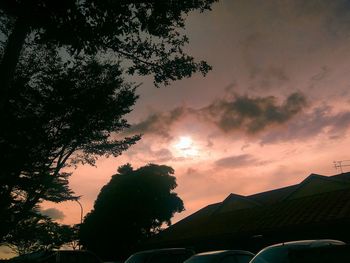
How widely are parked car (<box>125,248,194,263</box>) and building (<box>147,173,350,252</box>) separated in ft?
18.4

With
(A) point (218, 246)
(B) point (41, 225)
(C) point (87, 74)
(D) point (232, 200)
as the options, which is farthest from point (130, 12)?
(D) point (232, 200)

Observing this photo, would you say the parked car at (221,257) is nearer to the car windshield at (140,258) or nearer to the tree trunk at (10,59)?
the car windshield at (140,258)

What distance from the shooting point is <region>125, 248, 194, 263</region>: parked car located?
11.2 m

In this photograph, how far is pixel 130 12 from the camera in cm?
1159

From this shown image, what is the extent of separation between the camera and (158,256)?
37.4ft

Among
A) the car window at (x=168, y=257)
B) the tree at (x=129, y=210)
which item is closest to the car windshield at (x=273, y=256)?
the car window at (x=168, y=257)

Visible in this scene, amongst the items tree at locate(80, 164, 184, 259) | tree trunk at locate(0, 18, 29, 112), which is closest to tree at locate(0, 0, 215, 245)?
tree trunk at locate(0, 18, 29, 112)

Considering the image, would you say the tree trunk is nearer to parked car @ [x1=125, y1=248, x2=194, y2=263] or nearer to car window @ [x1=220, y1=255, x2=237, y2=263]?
parked car @ [x1=125, y1=248, x2=194, y2=263]

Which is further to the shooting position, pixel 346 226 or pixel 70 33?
pixel 346 226

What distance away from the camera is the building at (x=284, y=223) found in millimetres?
17984

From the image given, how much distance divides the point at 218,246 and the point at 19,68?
16903mm

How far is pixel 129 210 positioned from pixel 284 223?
24388mm

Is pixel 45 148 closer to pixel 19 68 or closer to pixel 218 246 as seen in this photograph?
pixel 19 68

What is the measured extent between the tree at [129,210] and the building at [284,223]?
938 cm
